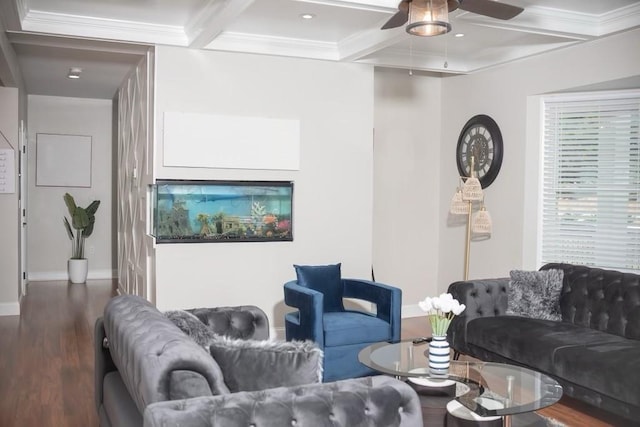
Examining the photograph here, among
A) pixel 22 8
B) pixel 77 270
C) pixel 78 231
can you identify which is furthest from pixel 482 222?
pixel 78 231

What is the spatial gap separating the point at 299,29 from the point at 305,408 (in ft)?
12.5

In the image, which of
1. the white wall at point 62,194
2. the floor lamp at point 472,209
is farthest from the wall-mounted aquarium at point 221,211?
the white wall at point 62,194

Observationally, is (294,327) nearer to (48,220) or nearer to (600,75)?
(600,75)

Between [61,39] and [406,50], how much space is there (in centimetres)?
294

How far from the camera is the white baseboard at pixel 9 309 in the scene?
21.9 feet

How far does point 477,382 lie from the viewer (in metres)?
3.26

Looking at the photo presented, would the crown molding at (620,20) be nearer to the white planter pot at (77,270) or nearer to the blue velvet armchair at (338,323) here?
the blue velvet armchair at (338,323)

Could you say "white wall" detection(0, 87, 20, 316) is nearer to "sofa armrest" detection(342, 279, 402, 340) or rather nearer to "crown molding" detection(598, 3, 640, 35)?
"sofa armrest" detection(342, 279, 402, 340)

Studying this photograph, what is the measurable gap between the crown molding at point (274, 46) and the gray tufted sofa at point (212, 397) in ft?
10.9

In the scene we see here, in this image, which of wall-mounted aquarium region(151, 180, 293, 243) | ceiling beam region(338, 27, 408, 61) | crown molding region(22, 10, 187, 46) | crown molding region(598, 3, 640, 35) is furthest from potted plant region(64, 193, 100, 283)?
crown molding region(598, 3, 640, 35)

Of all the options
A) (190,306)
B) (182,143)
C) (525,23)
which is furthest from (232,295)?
(525,23)

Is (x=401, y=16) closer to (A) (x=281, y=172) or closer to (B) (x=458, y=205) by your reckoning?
(A) (x=281, y=172)

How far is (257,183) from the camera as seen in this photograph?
18.4 feet

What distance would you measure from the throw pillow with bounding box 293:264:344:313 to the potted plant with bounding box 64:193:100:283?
4794mm
